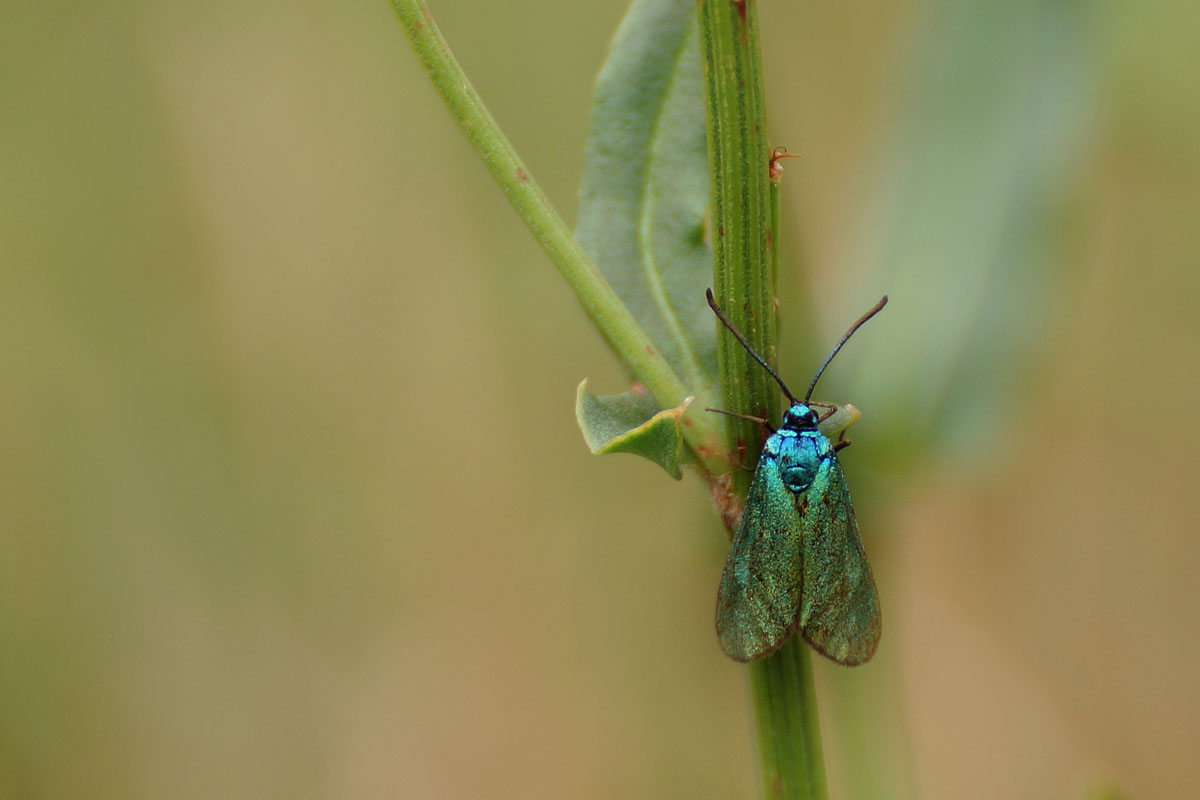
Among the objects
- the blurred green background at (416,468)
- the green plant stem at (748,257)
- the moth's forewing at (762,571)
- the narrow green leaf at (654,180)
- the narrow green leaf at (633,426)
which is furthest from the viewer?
the blurred green background at (416,468)

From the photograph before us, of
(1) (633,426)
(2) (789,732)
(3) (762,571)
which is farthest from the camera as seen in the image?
(3) (762,571)

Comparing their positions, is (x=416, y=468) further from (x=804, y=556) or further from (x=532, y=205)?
(x=532, y=205)

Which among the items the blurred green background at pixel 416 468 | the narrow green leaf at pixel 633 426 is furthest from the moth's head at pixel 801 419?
the blurred green background at pixel 416 468

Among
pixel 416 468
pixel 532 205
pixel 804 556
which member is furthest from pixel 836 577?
pixel 416 468

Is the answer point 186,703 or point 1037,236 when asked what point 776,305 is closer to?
point 1037,236

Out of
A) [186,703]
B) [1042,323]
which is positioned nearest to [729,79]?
[1042,323]

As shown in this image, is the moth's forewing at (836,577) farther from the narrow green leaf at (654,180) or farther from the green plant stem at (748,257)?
the narrow green leaf at (654,180)

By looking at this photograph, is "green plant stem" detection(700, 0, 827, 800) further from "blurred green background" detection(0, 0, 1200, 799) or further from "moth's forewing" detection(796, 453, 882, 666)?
"blurred green background" detection(0, 0, 1200, 799)
